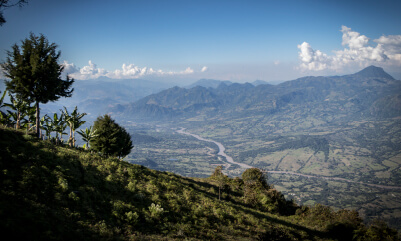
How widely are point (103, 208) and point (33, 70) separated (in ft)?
72.2

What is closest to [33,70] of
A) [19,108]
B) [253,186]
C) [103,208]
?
[19,108]

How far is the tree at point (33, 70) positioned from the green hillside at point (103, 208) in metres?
7.08

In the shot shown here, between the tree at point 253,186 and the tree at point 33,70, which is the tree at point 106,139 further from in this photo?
the tree at point 253,186

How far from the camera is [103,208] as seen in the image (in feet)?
62.4

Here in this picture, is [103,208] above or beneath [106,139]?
beneath

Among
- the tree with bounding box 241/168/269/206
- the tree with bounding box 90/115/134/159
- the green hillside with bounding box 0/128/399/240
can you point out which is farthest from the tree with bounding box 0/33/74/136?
the tree with bounding box 241/168/269/206

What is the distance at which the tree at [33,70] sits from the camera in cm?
2714

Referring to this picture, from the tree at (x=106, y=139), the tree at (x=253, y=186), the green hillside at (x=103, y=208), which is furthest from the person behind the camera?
the tree at (x=106, y=139)

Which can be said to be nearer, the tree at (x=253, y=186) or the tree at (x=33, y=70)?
the tree at (x=33, y=70)

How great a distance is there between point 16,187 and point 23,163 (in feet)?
14.4

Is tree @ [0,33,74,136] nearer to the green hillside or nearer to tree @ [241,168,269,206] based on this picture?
the green hillside

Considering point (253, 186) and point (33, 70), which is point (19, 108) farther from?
point (253, 186)

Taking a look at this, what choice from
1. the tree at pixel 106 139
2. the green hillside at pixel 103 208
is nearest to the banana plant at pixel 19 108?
the tree at pixel 106 139

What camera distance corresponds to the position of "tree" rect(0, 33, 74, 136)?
2714 cm
